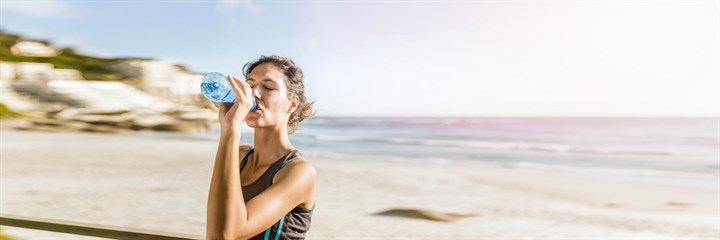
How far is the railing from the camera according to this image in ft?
9.31

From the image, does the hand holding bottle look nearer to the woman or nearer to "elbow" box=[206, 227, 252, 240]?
the woman

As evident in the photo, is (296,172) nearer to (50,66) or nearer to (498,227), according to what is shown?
(498,227)

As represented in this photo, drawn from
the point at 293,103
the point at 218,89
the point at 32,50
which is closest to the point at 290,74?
the point at 293,103

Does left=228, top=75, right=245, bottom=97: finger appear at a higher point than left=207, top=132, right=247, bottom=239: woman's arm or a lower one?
higher

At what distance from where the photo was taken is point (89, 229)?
307cm

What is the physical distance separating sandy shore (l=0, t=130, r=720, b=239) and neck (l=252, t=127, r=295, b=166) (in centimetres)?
356

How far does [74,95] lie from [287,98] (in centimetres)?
7211

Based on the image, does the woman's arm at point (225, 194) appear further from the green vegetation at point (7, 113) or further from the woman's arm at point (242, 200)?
the green vegetation at point (7, 113)

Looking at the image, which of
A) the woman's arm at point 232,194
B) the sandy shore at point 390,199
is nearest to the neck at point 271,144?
the woman's arm at point 232,194

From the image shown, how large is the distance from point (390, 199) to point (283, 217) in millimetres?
10601

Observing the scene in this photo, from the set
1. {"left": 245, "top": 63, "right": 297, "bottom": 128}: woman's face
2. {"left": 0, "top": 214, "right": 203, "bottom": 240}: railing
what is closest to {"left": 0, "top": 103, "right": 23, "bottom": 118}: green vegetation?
{"left": 0, "top": 214, "right": 203, "bottom": 240}: railing

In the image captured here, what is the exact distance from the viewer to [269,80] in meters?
1.83

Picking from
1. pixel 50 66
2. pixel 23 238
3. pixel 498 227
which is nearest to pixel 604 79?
pixel 50 66

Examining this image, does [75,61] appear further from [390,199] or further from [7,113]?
[390,199]
